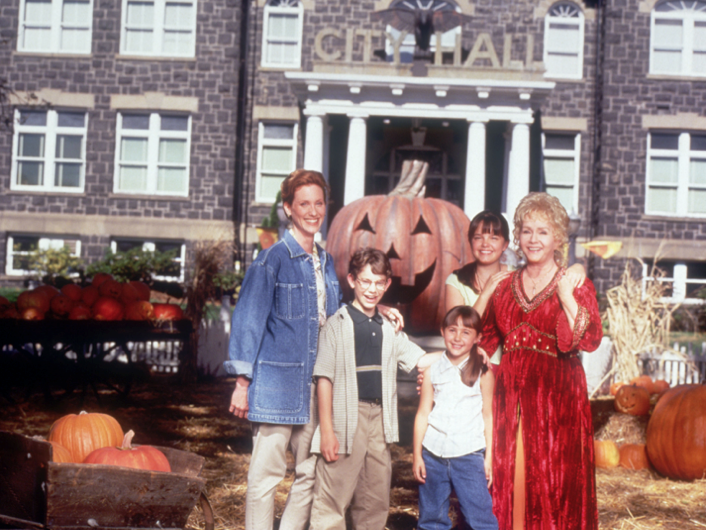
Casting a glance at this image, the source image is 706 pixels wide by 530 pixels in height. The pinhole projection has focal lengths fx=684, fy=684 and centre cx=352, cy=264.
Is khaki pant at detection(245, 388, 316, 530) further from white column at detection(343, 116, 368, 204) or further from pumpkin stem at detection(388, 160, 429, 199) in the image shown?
white column at detection(343, 116, 368, 204)

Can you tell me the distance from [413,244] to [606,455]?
7.80 feet

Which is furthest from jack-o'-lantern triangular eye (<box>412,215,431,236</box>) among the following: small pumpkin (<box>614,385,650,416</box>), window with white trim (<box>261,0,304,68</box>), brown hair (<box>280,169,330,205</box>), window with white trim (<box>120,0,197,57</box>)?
window with white trim (<box>120,0,197,57</box>)

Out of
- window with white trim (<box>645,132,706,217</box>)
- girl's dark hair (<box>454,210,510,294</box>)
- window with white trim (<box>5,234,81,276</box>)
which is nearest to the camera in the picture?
girl's dark hair (<box>454,210,510,294</box>)

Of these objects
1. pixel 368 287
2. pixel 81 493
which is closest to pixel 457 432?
pixel 368 287

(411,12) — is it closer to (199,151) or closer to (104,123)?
(199,151)

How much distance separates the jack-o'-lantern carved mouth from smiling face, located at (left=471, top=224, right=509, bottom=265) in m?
2.78

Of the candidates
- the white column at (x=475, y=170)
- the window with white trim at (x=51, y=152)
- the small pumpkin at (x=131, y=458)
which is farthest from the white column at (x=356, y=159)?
the small pumpkin at (x=131, y=458)

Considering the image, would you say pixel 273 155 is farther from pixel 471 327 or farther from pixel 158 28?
pixel 471 327

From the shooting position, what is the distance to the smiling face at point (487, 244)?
3.35 metres

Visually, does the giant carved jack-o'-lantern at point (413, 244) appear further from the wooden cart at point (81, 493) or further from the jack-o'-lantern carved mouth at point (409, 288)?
the wooden cart at point (81, 493)

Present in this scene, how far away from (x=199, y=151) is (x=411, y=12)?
19.5 feet

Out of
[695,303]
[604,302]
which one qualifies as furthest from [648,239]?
[604,302]

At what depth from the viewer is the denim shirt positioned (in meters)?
3.06

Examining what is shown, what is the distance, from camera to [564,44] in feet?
55.6
